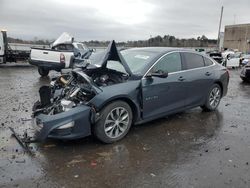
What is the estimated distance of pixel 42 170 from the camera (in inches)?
150

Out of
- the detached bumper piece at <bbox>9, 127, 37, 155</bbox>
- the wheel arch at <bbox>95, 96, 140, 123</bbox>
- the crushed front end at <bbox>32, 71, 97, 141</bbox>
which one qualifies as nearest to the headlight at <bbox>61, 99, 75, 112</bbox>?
the crushed front end at <bbox>32, 71, 97, 141</bbox>

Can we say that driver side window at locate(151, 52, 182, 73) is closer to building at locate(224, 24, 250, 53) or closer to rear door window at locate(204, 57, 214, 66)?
rear door window at locate(204, 57, 214, 66)

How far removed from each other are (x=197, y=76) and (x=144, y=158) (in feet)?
9.22

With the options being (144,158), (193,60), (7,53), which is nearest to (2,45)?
(7,53)

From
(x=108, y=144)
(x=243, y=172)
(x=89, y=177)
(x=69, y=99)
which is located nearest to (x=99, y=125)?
(x=108, y=144)

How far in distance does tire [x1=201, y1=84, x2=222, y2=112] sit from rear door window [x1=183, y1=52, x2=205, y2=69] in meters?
0.77

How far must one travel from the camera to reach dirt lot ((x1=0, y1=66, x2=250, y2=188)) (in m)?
3.61

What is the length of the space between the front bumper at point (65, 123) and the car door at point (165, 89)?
4.16 ft

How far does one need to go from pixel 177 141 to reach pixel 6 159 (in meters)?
2.96

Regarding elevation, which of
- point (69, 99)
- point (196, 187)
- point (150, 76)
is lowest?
point (196, 187)

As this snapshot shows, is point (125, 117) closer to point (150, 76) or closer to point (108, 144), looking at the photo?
point (108, 144)

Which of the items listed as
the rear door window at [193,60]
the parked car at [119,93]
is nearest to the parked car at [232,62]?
the rear door window at [193,60]

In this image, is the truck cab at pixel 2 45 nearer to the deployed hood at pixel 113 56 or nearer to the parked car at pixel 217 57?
the deployed hood at pixel 113 56

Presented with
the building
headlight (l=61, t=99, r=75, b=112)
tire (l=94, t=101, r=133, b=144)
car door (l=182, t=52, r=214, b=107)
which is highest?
the building
